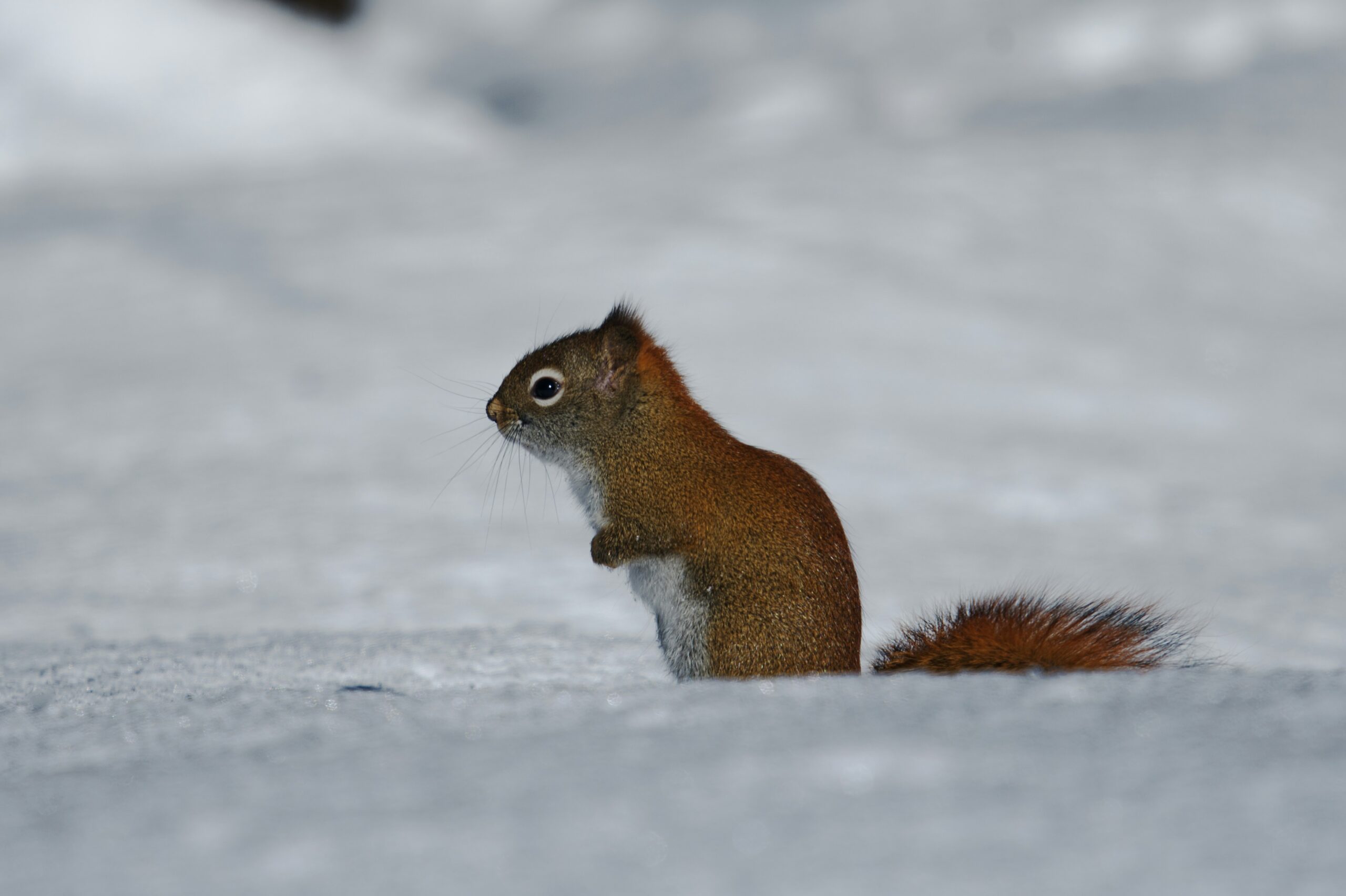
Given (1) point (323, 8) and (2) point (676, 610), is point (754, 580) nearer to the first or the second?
(2) point (676, 610)

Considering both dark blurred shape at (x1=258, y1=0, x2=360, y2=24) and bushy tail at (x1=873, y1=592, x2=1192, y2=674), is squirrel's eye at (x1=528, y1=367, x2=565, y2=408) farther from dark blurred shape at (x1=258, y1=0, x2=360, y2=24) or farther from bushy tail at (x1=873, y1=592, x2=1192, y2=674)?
dark blurred shape at (x1=258, y1=0, x2=360, y2=24)

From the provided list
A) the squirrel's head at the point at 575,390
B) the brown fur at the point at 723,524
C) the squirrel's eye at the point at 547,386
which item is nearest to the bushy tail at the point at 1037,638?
the brown fur at the point at 723,524

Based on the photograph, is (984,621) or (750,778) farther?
(984,621)

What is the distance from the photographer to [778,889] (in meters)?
1.32

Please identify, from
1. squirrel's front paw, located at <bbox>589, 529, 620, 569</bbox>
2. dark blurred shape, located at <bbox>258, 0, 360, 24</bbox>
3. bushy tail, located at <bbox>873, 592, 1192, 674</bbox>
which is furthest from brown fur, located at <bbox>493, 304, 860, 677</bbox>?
dark blurred shape, located at <bbox>258, 0, 360, 24</bbox>

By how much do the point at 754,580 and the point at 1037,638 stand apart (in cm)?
58

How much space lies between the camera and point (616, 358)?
2906mm

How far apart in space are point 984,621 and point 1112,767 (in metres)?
0.89

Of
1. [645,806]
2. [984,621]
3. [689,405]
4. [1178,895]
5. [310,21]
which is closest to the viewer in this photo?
[1178,895]

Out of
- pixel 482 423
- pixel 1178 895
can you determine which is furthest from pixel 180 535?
pixel 1178 895

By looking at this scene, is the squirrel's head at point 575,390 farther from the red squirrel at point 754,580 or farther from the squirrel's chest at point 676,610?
the squirrel's chest at point 676,610

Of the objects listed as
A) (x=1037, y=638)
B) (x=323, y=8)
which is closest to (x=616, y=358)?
(x=1037, y=638)

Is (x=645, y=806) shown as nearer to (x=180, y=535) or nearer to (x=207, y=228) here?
(x=180, y=535)

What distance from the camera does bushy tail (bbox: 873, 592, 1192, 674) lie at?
7.69 ft
